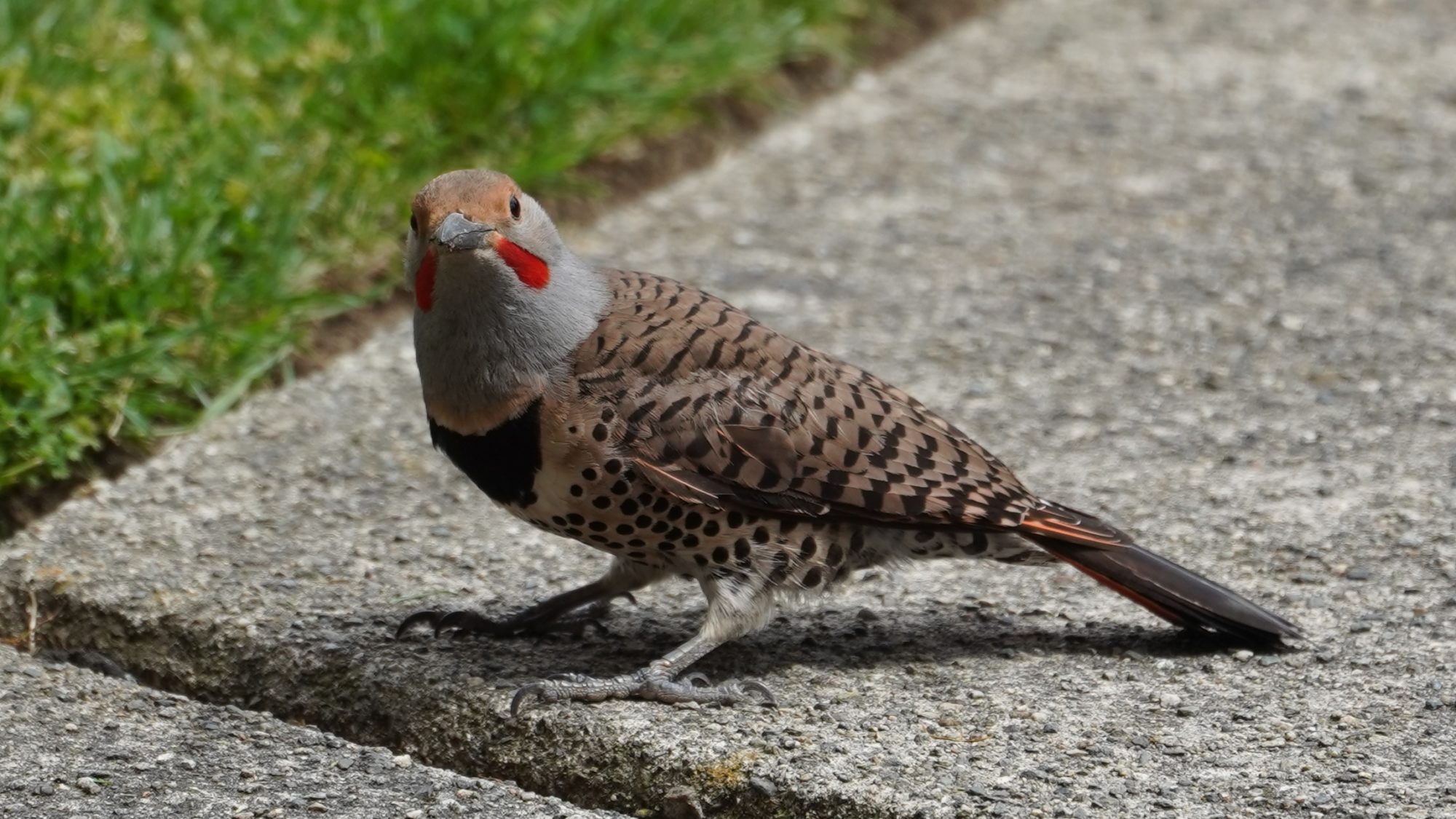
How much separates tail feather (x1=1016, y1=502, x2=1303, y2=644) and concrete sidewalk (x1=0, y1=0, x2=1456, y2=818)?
3.0 inches

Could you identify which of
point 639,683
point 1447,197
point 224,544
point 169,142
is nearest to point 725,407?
point 639,683

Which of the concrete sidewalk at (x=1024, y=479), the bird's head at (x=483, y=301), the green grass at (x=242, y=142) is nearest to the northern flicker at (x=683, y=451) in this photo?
the bird's head at (x=483, y=301)

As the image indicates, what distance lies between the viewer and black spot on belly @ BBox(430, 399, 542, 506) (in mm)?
3309

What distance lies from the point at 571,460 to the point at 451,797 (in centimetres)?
60

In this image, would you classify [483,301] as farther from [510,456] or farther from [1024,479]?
[1024,479]

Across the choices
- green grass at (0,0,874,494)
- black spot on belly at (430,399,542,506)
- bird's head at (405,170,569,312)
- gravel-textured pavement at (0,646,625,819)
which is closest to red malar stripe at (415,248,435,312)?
bird's head at (405,170,569,312)

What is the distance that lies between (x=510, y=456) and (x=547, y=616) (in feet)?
1.56

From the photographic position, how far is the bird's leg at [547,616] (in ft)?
11.8

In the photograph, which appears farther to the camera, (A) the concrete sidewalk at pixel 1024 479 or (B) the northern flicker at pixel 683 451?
(B) the northern flicker at pixel 683 451

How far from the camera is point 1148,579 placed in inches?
140

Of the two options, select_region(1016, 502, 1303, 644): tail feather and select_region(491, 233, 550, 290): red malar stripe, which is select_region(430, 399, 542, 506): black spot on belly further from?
select_region(1016, 502, 1303, 644): tail feather

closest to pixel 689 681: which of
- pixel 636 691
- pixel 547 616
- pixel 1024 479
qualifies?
pixel 636 691

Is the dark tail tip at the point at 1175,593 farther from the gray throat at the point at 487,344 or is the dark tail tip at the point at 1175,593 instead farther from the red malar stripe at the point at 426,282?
the red malar stripe at the point at 426,282

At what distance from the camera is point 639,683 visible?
3.35m
